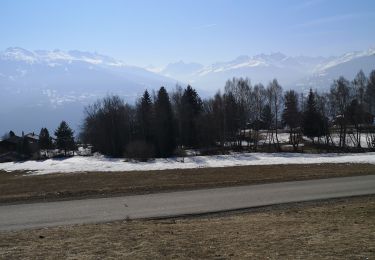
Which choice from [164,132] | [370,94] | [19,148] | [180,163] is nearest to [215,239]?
[180,163]

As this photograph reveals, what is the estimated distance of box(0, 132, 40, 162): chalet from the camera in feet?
250

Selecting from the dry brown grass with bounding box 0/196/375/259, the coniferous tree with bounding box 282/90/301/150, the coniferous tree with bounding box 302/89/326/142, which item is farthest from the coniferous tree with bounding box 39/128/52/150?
the dry brown grass with bounding box 0/196/375/259

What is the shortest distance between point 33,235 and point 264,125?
85718 millimetres

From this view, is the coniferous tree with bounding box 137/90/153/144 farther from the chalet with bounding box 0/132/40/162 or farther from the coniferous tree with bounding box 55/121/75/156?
the chalet with bounding box 0/132/40/162

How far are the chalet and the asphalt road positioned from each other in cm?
5882

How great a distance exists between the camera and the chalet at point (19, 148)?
A: 76.2 m

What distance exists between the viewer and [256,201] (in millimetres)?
18828

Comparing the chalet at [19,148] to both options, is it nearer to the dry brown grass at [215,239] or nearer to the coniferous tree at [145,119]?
the coniferous tree at [145,119]

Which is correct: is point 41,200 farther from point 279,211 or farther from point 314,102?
point 314,102

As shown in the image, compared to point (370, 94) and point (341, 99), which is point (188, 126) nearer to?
point (341, 99)

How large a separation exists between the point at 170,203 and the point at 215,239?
805 cm

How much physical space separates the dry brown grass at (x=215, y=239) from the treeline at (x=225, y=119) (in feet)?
189

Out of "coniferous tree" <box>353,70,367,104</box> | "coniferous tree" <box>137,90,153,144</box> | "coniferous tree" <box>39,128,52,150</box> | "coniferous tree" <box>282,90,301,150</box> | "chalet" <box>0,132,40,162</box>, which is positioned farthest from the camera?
"coniferous tree" <box>39,128,52,150</box>

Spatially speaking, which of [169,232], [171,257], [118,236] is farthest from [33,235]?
[171,257]
